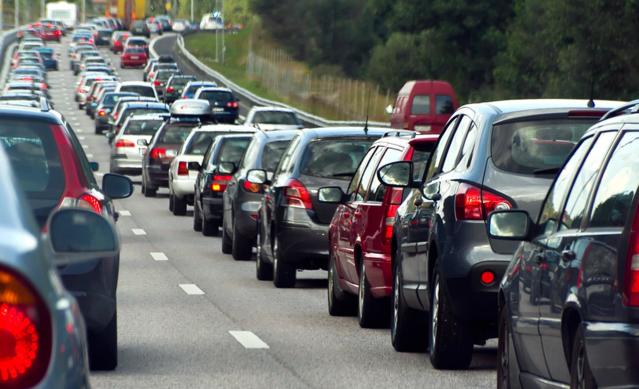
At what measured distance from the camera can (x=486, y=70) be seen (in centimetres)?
8588

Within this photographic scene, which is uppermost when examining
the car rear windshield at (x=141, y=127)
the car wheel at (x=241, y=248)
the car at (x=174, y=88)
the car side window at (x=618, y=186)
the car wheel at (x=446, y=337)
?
the car side window at (x=618, y=186)

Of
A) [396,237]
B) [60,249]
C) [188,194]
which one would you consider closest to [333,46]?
[188,194]

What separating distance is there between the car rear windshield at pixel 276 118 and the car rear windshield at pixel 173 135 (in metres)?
13.3

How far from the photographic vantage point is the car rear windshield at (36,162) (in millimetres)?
9859

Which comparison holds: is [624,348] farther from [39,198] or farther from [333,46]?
[333,46]

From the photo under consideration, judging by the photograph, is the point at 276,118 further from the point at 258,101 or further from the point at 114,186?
the point at 114,186

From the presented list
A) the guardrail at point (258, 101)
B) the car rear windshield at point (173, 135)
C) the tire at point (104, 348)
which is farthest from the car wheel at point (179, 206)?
the guardrail at point (258, 101)

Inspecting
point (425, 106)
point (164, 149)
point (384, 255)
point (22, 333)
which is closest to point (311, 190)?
point (384, 255)

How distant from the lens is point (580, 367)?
21.7 feet

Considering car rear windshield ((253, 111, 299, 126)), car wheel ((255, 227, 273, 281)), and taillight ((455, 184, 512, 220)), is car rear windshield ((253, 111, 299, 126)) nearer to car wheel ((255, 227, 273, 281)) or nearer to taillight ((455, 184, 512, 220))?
car wheel ((255, 227, 273, 281))

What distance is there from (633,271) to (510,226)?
6.08ft

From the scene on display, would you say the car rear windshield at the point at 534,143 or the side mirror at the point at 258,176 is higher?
the car rear windshield at the point at 534,143

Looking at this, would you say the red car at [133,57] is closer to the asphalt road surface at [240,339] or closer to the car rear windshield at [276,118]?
the car rear windshield at [276,118]

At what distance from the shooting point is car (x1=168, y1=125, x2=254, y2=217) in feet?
84.7
